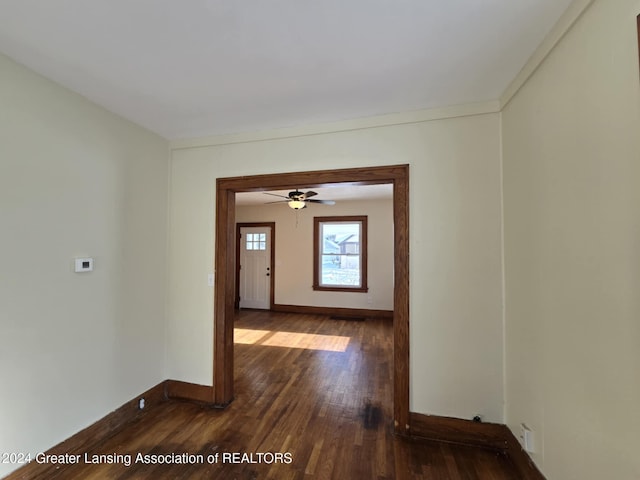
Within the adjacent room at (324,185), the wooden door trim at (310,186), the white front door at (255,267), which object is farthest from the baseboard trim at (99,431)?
the white front door at (255,267)

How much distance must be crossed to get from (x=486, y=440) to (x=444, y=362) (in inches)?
22.2

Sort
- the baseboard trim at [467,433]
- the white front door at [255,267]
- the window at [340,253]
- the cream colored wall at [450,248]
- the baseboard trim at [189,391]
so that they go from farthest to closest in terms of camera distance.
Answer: the white front door at [255,267], the window at [340,253], the baseboard trim at [189,391], the cream colored wall at [450,248], the baseboard trim at [467,433]

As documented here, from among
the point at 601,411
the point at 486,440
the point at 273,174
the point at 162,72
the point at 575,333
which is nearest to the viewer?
the point at 601,411

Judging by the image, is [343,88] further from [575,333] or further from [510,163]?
[575,333]

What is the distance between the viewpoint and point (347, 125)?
2.16 metres

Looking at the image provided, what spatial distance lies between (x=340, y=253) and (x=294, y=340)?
7.79 ft

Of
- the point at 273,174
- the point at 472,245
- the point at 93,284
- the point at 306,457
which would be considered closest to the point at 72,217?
the point at 93,284

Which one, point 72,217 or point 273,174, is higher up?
point 273,174

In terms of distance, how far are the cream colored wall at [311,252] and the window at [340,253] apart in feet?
0.39

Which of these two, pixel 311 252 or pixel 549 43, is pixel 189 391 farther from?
pixel 311 252

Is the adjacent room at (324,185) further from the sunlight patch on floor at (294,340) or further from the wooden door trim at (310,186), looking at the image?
the sunlight patch on floor at (294,340)

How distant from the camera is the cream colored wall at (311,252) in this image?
223 inches

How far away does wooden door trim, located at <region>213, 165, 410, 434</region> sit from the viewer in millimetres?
2010

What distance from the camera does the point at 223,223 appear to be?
2.42 meters
